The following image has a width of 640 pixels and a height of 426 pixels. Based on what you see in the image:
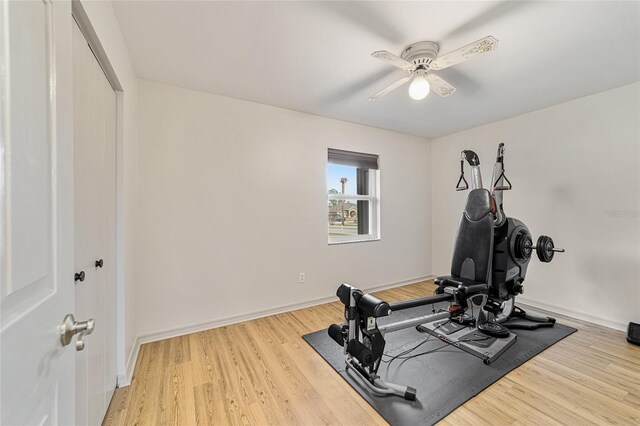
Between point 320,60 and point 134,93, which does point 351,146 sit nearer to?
point 320,60

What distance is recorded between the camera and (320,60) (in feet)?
6.75

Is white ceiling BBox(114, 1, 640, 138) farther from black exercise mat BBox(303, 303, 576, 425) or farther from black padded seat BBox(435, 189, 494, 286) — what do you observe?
black exercise mat BBox(303, 303, 576, 425)

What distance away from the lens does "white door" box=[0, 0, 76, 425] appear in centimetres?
46

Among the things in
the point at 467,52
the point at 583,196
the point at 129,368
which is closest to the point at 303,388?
the point at 129,368

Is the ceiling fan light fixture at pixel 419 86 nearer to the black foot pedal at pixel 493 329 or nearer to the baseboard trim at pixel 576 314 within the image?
the black foot pedal at pixel 493 329

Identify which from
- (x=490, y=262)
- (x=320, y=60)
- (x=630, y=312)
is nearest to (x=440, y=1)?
(x=320, y=60)

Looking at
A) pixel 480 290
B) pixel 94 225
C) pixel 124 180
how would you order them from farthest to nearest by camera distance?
1. pixel 480 290
2. pixel 124 180
3. pixel 94 225

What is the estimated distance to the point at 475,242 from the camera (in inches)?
94.0

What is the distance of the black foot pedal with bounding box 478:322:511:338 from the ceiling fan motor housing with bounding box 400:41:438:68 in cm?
244

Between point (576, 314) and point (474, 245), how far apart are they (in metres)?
1.70

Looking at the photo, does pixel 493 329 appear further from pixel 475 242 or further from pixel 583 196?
pixel 583 196

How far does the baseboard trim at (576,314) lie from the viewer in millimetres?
2572

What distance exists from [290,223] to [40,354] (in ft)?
8.48

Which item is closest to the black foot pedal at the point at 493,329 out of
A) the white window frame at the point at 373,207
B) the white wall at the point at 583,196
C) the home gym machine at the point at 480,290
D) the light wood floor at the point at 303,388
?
the home gym machine at the point at 480,290
